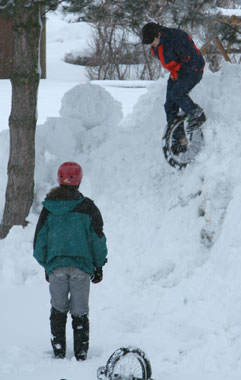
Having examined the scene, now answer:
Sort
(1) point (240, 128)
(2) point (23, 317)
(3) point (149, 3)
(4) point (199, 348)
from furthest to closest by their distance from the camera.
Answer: (3) point (149, 3) < (1) point (240, 128) < (2) point (23, 317) < (4) point (199, 348)

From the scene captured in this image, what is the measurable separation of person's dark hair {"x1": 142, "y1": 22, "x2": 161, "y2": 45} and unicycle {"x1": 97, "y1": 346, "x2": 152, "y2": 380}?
3932 millimetres

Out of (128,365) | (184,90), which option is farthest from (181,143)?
(128,365)

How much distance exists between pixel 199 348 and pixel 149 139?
3.84 meters

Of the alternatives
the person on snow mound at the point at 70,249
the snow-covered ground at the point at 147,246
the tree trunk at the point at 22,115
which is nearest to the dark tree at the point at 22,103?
the tree trunk at the point at 22,115

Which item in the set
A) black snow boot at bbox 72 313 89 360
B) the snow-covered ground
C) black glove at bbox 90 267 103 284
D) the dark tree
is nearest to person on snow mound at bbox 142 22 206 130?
the snow-covered ground

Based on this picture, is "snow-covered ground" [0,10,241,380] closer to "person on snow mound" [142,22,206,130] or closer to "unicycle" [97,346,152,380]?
"unicycle" [97,346,152,380]

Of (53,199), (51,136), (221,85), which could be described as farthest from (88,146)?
(53,199)

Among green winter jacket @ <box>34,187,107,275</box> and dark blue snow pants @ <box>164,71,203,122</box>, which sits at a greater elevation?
dark blue snow pants @ <box>164,71,203,122</box>

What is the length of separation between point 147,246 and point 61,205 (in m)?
2.50

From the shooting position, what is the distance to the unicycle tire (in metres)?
4.19

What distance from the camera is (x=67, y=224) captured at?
4.68 meters

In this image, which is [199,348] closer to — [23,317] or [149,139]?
[23,317]

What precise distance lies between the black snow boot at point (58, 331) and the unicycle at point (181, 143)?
3.30 m

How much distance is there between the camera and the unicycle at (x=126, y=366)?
419cm
